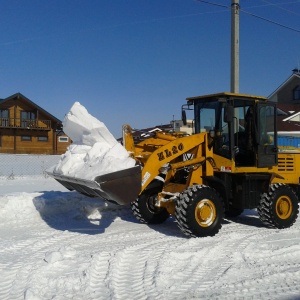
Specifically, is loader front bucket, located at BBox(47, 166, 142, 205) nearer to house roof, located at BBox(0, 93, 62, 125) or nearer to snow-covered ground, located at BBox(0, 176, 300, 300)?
snow-covered ground, located at BBox(0, 176, 300, 300)

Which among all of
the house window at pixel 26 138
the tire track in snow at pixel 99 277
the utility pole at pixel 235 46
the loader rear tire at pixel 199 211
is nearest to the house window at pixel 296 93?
the house window at pixel 26 138

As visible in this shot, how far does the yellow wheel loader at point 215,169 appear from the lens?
7270mm

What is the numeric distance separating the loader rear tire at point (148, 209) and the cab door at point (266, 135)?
2147mm

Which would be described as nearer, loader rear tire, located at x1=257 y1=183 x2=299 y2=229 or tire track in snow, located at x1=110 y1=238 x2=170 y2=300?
tire track in snow, located at x1=110 y1=238 x2=170 y2=300

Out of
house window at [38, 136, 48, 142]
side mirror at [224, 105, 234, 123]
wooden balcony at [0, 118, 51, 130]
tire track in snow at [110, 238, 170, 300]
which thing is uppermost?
wooden balcony at [0, 118, 51, 130]

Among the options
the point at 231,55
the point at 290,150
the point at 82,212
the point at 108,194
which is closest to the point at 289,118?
the point at 231,55

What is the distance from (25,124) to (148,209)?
3792 cm

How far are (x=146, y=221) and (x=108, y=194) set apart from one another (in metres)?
2.38

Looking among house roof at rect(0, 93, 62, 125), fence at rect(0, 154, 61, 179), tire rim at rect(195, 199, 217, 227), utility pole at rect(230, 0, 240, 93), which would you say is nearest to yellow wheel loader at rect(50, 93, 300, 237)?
tire rim at rect(195, 199, 217, 227)

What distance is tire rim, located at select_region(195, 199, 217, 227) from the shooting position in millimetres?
7189

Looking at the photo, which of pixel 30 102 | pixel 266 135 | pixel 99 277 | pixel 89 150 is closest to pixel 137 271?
pixel 99 277

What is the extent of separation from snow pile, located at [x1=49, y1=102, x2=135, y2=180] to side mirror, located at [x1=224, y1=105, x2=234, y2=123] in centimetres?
197

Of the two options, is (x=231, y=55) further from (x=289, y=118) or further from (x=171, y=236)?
(x=289, y=118)

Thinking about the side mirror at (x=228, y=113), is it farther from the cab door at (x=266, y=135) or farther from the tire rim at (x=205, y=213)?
the tire rim at (x=205, y=213)
